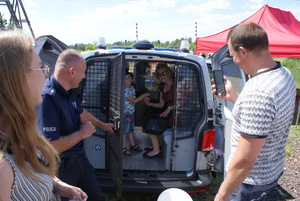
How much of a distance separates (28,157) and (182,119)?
7.21 feet

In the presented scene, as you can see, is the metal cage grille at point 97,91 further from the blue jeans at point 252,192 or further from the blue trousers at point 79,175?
the blue jeans at point 252,192

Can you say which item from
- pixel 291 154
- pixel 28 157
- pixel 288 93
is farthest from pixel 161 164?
pixel 291 154

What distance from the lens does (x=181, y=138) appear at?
3148 millimetres

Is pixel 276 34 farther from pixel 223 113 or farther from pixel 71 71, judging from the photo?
pixel 71 71

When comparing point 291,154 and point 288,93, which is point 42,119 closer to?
point 288,93

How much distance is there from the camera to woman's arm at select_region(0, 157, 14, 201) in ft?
3.13

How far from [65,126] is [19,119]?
100cm

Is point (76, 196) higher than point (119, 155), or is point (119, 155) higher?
point (76, 196)

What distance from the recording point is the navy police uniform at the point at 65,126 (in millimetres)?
1904

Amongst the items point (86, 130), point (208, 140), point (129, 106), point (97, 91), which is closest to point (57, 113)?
point (86, 130)

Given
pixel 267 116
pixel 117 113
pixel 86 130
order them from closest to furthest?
pixel 267 116 < pixel 86 130 < pixel 117 113

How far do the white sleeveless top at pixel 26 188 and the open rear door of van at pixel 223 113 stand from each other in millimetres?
2289

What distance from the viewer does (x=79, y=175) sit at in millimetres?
2309

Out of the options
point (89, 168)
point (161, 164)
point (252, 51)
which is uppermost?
point (252, 51)
